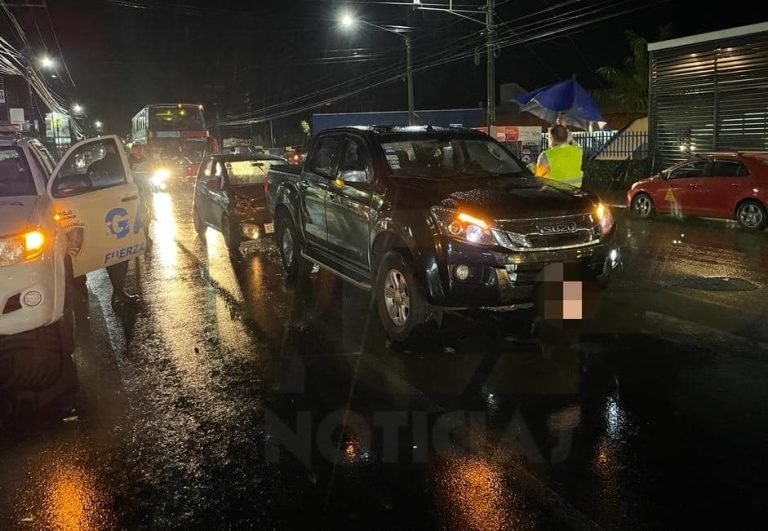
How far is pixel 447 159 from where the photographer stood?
23.7ft

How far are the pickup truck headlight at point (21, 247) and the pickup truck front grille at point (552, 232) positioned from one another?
354 cm

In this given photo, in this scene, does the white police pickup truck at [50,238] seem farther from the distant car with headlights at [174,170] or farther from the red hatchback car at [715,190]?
the distant car with headlights at [174,170]

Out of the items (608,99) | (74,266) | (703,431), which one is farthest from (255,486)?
(608,99)

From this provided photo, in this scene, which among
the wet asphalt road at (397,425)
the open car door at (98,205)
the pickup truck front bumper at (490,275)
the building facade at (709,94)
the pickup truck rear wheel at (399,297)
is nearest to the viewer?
the wet asphalt road at (397,425)

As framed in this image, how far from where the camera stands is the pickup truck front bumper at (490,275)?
5.73 meters

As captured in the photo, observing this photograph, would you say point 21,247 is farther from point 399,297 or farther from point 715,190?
point 715,190

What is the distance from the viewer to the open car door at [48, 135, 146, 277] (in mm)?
6891

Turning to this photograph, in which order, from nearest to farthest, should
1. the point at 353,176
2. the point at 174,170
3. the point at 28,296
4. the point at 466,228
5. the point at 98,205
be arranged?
the point at 28,296
the point at 466,228
the point at 353,176
the point at 98,205
the point at 174,170

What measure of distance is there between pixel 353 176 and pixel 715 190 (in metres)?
9.67

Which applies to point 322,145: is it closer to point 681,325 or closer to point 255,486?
point 681,325

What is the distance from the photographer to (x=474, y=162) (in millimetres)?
7273

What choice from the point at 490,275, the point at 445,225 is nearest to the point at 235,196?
the point at 445,225

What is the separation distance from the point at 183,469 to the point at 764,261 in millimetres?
8924

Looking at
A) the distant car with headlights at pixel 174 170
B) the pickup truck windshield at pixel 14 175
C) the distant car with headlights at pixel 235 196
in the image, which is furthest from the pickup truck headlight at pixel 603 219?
the distant car with headlights at pixel 174 170
